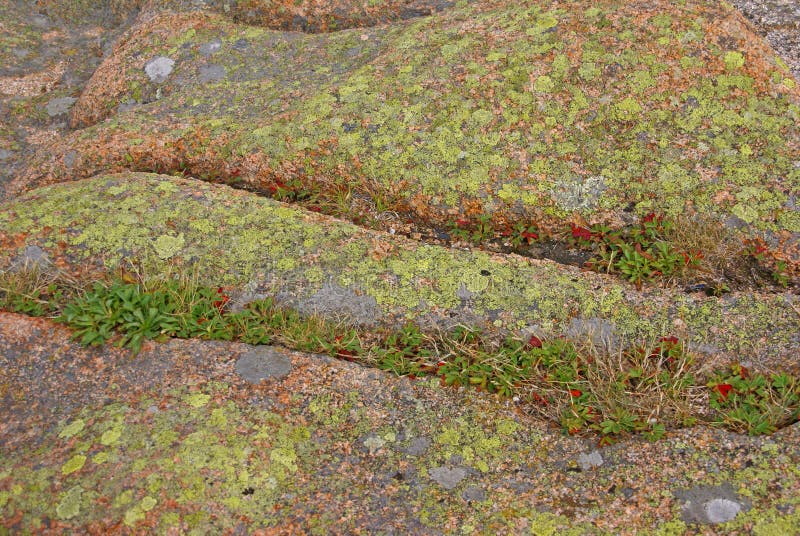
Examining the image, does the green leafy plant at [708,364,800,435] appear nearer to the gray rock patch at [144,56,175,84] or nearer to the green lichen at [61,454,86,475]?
the green lichen at [61,454,86,475]

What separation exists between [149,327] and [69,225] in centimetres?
207

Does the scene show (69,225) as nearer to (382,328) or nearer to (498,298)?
(382,328)

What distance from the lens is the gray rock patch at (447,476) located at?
5.42 metres

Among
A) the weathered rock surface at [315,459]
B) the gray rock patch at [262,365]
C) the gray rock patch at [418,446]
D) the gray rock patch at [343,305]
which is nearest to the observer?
the weathered rock surface at [315,459]

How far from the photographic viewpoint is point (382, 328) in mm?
6773

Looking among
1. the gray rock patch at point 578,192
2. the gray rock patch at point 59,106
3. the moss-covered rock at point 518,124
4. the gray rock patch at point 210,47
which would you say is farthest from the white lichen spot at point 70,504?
the gray rock patch at point 59,106

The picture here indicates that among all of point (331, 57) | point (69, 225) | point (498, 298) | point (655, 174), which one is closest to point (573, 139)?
point (655, 174)

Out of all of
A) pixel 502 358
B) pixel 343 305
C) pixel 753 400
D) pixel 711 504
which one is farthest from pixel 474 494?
pixel 753 400

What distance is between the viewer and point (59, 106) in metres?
10.8

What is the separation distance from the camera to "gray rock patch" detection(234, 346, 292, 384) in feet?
20.2

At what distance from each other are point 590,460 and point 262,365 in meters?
3.23

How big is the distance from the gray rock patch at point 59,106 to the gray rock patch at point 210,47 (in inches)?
99.8

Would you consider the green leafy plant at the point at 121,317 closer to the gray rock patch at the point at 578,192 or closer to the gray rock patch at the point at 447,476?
the gray rock patch at the point at 447,476

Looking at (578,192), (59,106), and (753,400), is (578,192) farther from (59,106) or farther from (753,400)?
(59,106)
